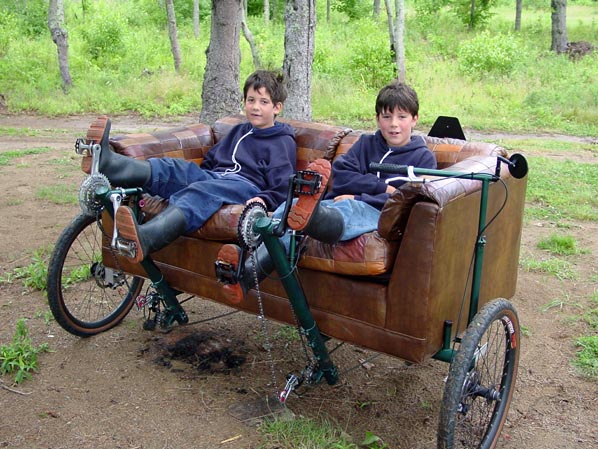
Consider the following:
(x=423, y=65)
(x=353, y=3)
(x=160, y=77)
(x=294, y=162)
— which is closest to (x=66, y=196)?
(x=294, y=162)

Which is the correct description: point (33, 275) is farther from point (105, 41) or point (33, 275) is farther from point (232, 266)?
point (105, 41)

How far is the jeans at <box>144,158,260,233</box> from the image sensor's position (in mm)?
3514

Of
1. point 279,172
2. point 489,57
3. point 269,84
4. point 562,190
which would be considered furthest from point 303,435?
point 489,57

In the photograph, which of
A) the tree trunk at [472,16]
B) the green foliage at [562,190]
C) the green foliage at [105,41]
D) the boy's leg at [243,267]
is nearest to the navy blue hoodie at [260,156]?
the boy's leg at [243,267]

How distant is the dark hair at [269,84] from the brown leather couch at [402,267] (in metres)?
0.98

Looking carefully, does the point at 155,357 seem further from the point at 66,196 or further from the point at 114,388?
the point at 66,196

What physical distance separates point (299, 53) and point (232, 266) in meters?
4.38

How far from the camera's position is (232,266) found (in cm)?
301

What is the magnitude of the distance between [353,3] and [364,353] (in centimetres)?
2584

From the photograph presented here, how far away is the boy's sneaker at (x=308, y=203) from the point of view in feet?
8.61

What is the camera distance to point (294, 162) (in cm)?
432

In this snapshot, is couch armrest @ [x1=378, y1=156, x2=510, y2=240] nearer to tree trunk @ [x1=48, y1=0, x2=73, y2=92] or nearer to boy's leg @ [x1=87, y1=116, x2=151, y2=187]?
boy's leg @ [x1=87, y1=116, x2=151, y2=187]

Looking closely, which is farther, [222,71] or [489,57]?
[489,57]

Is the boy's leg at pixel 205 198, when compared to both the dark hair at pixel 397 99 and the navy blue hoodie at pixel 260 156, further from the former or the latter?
the dark hair at pixel 397 99
